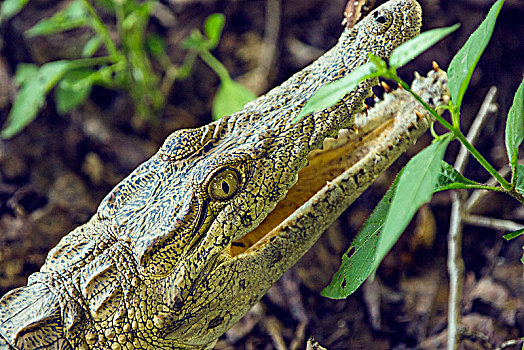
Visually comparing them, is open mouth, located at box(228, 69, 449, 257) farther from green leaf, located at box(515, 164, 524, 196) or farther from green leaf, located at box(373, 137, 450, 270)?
green leaf, located at box(373, 137, 450, 270)

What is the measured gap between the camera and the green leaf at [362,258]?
1.64 m

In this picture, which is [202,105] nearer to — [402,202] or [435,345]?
[435,345]

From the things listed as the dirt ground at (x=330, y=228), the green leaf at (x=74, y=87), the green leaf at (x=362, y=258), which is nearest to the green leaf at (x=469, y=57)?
the green leaf at (x=362, y=258)

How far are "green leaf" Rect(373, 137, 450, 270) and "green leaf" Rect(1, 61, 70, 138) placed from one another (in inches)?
108

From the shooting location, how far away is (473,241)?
3201 mm

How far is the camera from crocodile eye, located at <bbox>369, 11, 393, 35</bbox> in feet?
6.61

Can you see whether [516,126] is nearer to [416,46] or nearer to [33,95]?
[416,46]

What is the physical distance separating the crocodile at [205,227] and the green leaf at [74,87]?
5.16 feet

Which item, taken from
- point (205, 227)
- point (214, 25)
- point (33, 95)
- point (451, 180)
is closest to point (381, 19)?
point (451, 180)

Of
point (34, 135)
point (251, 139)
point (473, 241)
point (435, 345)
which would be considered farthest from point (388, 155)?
point (34, 135)

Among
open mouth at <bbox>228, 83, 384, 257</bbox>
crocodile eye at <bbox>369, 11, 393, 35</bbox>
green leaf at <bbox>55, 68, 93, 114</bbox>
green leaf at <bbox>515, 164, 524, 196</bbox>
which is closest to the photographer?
green leaf at <bbox>515, 164, 524, 196</bbox>

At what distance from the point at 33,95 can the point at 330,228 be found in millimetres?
2077

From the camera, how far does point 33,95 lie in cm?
333

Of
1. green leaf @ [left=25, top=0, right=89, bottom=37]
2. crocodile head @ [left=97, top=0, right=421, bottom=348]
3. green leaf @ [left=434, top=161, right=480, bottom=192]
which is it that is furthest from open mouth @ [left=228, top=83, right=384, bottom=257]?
green leaf @ [left=25, top=0, right=89, bottom=37]
